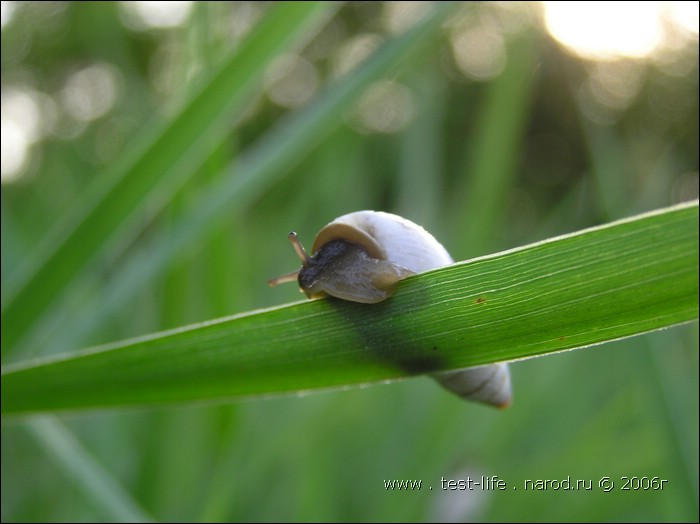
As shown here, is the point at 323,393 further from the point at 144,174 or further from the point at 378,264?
the point at 378,264

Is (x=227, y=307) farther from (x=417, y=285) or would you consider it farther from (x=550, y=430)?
(x=550, y=430)

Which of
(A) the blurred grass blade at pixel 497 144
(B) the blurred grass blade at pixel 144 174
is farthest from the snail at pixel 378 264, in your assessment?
(A) the blurred grass blade at pixel 497 144

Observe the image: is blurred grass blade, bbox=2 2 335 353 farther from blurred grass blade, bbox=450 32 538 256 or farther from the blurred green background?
blurred grass blade, bbox=450 32 538 256

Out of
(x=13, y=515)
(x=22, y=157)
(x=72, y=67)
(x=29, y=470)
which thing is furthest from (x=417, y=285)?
(x=72, y=67)

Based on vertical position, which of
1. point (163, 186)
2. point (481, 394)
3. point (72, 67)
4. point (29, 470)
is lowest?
point (481, 394)

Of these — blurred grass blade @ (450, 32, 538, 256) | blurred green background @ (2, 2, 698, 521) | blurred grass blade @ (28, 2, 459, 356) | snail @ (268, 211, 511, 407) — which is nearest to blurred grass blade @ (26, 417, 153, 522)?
blurred green background @ (2, 2, 698, 521)

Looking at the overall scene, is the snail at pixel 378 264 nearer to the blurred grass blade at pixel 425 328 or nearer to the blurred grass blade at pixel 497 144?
the blurred grass blade at pixel 425 328

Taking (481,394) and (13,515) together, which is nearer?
(481,394)
